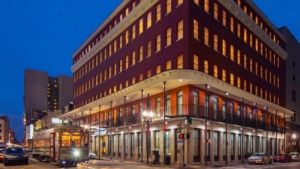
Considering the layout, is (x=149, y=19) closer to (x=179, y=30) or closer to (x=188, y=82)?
(x=179, y=30)

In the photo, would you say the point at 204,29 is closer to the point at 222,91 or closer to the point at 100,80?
the point at 222,91

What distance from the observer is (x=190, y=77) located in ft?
122

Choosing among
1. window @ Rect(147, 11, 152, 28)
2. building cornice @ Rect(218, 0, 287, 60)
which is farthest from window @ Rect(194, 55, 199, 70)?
building cornice @ Rect(218, 0, 287, 60)

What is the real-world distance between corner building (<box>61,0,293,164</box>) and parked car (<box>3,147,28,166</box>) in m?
12.9

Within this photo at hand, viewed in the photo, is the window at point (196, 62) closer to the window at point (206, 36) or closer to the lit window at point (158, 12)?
the window at point (206, 36)

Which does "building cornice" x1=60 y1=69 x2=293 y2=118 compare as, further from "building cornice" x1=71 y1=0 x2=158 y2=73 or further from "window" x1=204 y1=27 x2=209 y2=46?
"building cornice" x1=71 y1=0 x2=158 y2=73

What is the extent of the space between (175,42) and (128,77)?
13646 mm

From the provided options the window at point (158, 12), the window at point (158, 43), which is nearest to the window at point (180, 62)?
the window at point (158, 43)

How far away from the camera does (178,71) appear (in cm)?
3719

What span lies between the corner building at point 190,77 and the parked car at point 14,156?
12.9m

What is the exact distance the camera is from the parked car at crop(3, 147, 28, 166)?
31775 mm

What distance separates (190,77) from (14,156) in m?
19.5

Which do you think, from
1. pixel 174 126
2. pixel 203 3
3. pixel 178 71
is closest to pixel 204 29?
pixel 203 3

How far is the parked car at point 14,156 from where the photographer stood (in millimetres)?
31775
